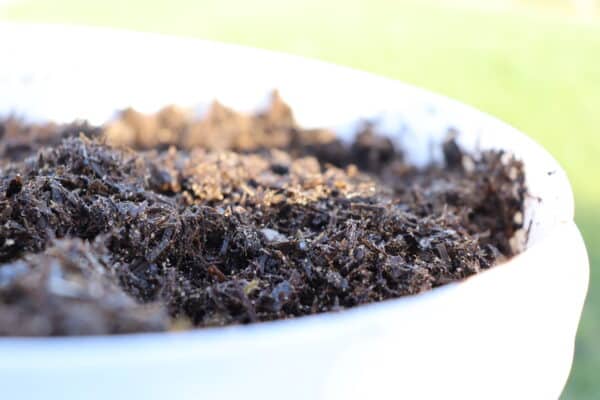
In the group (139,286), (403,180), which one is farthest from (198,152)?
(139,286)

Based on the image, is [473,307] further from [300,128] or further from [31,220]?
[300,128]

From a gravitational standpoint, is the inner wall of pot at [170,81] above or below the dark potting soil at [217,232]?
above

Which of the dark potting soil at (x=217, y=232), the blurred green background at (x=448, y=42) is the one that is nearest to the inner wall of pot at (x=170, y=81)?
the dark potting soil at (x=217, y=232)

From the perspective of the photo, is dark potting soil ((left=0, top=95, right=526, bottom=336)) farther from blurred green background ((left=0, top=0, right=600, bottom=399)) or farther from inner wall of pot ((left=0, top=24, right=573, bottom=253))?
blurred green background ((left=0, top=0, right=600, bottom=399))

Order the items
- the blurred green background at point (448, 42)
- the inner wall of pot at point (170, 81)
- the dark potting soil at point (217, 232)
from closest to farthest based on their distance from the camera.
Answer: the dark potting soil at point (217, 232) < the inner wall of pot at point (170, 81) < the blurred green background at point (448, 42)

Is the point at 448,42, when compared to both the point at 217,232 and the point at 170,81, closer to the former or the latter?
the point at 170,81

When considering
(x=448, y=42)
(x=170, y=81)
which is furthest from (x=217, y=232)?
(x=448, y=42)

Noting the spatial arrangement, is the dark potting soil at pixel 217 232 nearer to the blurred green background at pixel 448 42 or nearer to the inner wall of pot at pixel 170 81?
the inner wall of pot at pixel 170 81
